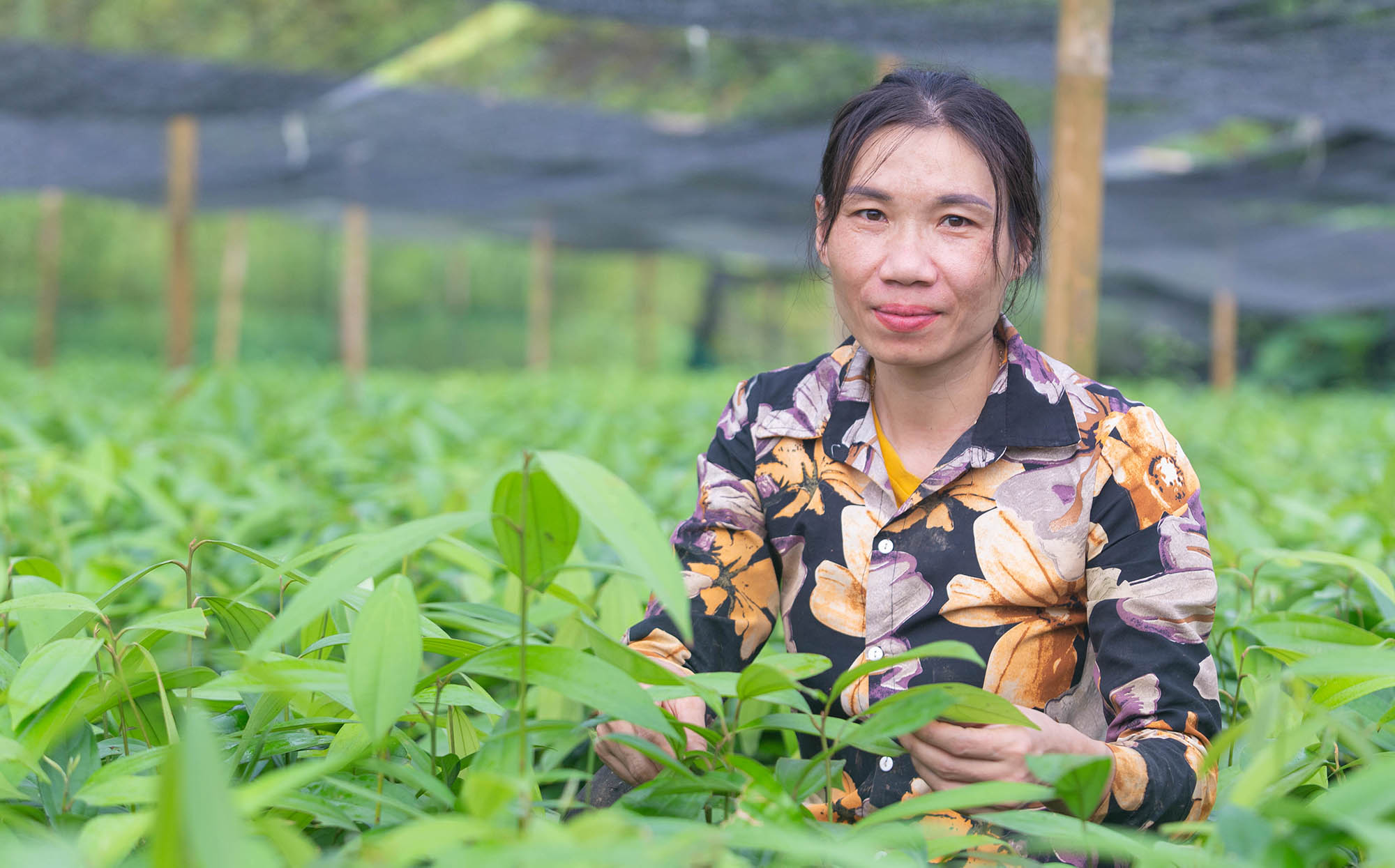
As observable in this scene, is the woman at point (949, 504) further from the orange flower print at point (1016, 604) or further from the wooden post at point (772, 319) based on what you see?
the wooden post at point (772, 319)

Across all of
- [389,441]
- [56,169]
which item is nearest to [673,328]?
[56,169]

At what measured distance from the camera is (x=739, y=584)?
929 mm

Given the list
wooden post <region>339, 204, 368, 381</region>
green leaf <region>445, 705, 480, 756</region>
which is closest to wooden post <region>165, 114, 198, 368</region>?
wooden post <region>339, 204, 368, 381</region>

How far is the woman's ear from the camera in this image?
3.04ft

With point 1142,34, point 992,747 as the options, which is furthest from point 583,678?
point 1142,34

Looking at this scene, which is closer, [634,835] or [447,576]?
→ [634,835]

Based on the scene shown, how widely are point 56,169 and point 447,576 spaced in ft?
20.9

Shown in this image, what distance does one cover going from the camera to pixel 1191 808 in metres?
0.74

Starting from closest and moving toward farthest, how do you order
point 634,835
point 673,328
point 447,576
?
1. point 634,835
2. point 447,576
3. point 673,328

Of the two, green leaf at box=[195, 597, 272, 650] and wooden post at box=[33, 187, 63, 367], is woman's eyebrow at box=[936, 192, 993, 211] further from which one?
wooden post at box=[33, 187, 63, 367]

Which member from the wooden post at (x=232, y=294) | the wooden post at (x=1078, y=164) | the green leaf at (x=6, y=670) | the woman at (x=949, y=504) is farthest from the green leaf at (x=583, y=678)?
the wooden post at (x=232, y=294)

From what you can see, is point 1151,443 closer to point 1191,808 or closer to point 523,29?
point 1191,808

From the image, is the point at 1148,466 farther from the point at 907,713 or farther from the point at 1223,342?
the point at 1223,342

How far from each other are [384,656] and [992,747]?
1.18 ft
